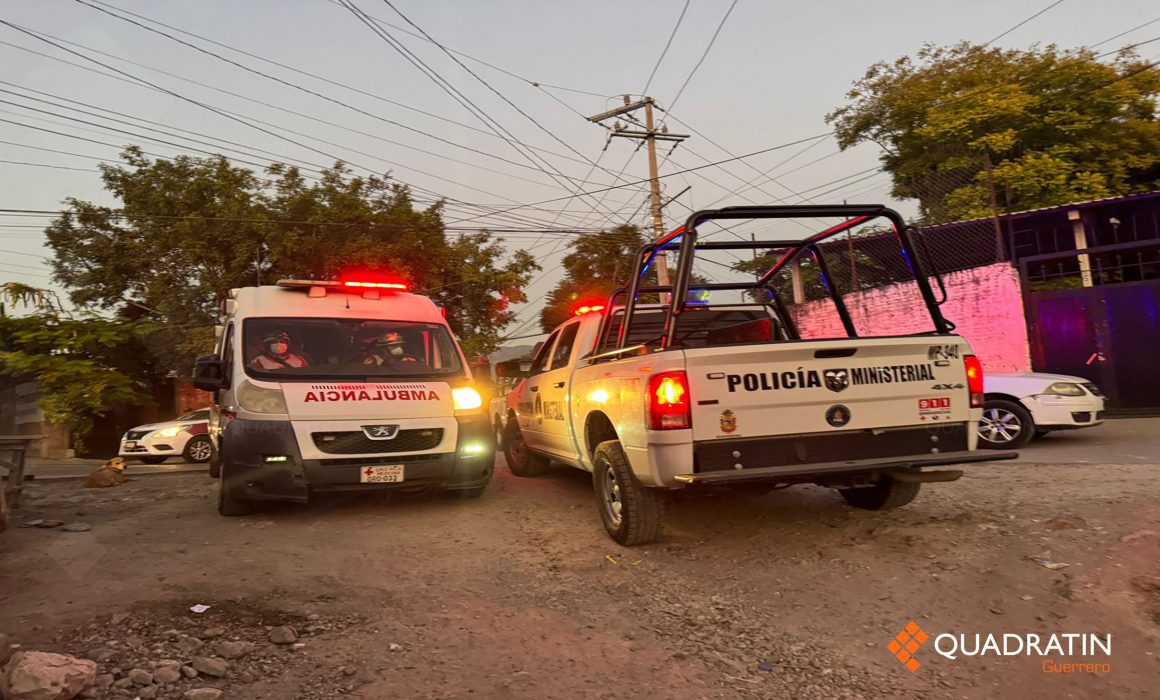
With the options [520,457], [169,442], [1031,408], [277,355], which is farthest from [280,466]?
[169,442]

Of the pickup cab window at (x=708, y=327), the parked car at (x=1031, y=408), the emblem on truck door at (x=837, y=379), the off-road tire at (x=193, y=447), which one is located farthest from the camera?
the off-road tire at (x=193, y=447)

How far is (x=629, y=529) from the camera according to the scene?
4797mm

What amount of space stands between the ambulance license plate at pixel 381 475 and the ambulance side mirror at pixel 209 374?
5.36 ft

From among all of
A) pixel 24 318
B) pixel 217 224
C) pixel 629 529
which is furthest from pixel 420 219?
pixel 629 529

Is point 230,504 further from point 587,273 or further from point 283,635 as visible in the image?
point 587,273

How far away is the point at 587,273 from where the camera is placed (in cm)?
3666

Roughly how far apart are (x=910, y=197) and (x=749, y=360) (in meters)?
18.8

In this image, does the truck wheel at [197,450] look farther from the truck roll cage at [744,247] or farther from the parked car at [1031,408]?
the parked car at [1031,408]

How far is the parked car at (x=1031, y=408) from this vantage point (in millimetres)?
8734

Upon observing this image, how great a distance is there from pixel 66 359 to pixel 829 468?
17.5 m

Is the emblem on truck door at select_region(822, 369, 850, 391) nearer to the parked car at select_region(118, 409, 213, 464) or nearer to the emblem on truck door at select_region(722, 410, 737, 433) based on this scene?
the emblem on truck door at select_region(722, 410, 737, 433)

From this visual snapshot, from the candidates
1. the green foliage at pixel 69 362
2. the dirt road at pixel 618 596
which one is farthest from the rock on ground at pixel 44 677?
the green foliage at pixel 69 362

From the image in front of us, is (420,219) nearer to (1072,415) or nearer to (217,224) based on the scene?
(217,224)

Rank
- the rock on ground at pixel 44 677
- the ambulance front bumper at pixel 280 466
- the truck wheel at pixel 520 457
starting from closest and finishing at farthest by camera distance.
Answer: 1. the rock on ground at pixel 44 677
2. the ambulance front bumper at pixel 280 466
3. the truck wheel at pixel 520 457
